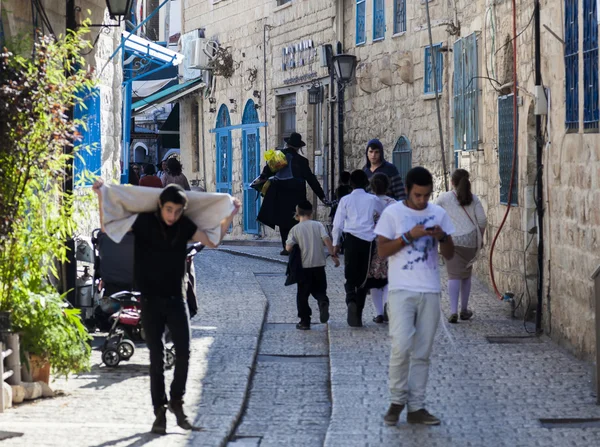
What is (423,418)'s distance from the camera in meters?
7.98

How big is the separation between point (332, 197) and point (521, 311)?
408 inches

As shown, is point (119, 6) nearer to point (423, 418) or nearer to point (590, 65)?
point (590, 65)

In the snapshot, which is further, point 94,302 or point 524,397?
point 94,302

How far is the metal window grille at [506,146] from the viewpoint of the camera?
13.6 meters

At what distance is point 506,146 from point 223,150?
16855mm

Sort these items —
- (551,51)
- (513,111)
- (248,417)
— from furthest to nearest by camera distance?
(513,111) → (551,51) → (248,417)

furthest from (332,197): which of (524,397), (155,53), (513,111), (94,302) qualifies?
(524,397)

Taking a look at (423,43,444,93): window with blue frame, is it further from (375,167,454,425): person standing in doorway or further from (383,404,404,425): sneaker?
(383,404,404,425): sneaker

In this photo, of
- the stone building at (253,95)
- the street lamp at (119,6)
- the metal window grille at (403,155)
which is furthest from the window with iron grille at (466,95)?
the stone building at (253,95)

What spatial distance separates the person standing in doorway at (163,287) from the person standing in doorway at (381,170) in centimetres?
515

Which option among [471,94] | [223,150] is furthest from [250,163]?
[471,94]

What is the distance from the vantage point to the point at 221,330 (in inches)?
490

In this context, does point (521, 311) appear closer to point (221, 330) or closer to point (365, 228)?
point (365, 228)

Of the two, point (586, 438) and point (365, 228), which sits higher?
point (365, 228)
